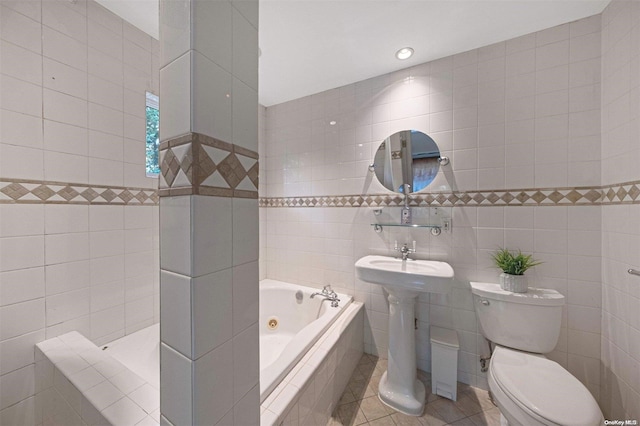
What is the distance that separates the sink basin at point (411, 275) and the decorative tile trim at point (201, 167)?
1096mm

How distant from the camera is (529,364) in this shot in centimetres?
117

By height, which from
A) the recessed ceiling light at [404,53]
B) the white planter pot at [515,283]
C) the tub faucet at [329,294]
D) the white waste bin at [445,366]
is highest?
the recessed ceiling light at [404,53]

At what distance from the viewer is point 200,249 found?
52cm

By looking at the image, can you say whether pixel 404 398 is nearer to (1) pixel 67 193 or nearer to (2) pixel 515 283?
(2) pixel 515 283

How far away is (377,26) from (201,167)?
151 cm

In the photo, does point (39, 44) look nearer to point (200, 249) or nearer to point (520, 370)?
point (200, 249)

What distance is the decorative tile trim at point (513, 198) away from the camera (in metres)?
1.22

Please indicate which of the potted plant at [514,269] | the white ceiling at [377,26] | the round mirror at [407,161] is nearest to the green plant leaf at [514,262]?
the potted plant at [514,269]

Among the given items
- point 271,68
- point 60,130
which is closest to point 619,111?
point 271,68

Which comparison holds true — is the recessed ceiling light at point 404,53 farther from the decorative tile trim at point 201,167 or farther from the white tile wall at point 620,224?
the decorative tile trim at point 201,167

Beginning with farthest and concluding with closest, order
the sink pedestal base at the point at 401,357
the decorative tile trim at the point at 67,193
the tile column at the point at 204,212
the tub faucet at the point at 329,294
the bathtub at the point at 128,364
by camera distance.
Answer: the tub faucet at the point at 329,294
the sink pedestal base at the point at 401,357
the decorative tile trim at the point at 67,193
the bathtub at the point at 128,364
the tile column at the point at 204,212

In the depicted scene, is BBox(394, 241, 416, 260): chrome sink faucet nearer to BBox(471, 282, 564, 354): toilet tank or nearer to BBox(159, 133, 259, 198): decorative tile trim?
BBox(471, 282, 564, 354): toilet tank

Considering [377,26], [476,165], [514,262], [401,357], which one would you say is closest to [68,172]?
[377,26]

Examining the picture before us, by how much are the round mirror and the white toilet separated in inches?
32.0
